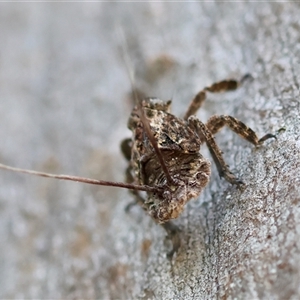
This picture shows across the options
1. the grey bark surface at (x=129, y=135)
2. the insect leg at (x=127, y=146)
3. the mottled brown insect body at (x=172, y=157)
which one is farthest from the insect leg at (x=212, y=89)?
the insect leg at (x=127, y=146)

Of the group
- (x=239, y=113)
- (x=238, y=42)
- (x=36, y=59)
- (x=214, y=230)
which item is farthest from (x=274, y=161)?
(x=36, y=59)

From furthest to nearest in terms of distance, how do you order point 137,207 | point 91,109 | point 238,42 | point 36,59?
point 36,59
point 91,109
point 238,42
point 137,207

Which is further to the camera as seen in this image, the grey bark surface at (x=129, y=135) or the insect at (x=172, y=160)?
the insect at (x=172, y=160)

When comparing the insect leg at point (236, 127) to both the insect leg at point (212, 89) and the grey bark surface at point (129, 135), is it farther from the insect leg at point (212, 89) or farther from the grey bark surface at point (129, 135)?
the insect leg at point (212, 89)

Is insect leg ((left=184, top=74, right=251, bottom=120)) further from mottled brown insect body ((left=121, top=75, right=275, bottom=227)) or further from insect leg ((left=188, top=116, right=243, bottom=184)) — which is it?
insect leg ((left=188, top=116, right=243, bottom=184))

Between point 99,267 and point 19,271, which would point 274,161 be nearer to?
point 99,267

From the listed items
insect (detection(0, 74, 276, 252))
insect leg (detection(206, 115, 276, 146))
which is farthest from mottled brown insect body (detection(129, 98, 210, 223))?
insect leg (detection(206, 115, 276, 146))

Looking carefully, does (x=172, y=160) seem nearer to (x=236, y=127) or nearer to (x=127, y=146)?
(x=236, y=127)
